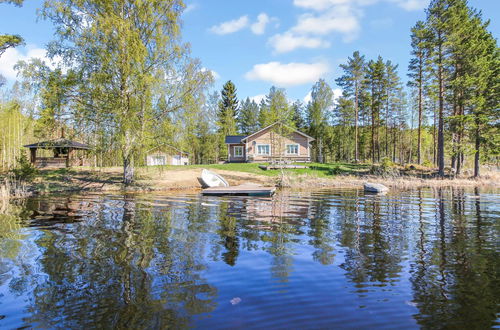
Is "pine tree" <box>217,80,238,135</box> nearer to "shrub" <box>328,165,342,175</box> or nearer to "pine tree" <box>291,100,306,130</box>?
"pine tree" <box>291,100,306,130</box>

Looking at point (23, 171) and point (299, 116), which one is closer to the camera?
point (23, 171)

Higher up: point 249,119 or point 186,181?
point 249,119

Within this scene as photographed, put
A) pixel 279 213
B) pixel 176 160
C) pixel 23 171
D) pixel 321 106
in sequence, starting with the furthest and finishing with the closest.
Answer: pixel 321 106 < pixel 176 160 < pixel 23 171 < pixel 279 213

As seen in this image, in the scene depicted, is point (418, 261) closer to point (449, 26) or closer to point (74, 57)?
point (74, 57)

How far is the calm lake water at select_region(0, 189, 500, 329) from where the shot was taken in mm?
4461

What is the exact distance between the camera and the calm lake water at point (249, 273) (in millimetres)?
4461

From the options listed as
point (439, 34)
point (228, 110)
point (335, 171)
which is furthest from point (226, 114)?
point (439, 34)

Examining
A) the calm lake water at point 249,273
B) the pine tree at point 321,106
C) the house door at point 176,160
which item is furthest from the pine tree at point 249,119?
the calm lake water at point 249,273

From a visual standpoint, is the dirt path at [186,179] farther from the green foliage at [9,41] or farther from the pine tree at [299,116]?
the pine tree at [299,116]

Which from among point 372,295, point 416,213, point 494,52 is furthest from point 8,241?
point 494,52

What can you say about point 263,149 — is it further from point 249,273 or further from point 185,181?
point 249,273

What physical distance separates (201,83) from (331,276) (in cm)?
2079

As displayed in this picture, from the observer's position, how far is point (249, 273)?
6.24 meters

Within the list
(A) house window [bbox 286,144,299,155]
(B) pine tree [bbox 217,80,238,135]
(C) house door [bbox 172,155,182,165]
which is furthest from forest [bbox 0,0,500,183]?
(B) pine tree [bbox 217,80,238,135]
